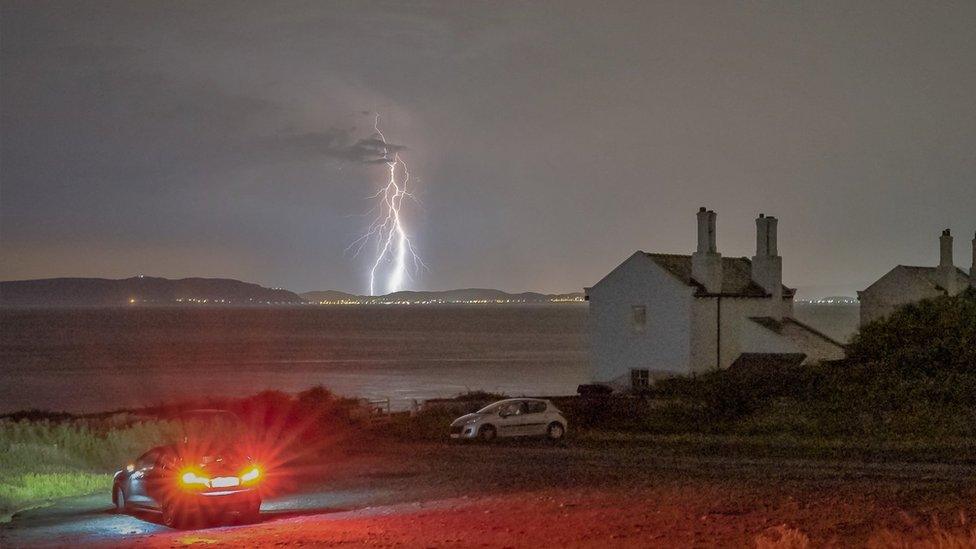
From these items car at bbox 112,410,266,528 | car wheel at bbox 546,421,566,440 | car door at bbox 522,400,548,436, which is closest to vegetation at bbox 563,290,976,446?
car wheel at bbox 546,421,566,440

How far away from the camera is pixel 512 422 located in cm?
3456

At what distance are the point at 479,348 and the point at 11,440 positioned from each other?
468ft

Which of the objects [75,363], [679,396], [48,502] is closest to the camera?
[48,502]

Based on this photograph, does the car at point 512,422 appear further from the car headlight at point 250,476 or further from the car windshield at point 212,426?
the car headlight at point 250,476

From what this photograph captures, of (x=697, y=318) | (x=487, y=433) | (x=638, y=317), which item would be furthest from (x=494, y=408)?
(x=638, y=317)

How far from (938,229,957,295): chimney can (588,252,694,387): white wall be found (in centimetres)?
1409

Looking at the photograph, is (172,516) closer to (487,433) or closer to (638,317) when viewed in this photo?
(487,433)

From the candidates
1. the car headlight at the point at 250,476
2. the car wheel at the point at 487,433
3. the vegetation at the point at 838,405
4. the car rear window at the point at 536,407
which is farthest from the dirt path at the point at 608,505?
the car rear window at the point at 536,407

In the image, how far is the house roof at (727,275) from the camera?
49938 millimetres

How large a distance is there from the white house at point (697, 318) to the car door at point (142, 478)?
1328 inches

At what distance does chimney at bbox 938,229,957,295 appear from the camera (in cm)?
5362

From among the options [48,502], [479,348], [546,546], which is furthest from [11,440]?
[479,348]

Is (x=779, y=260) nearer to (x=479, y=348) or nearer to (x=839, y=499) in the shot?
(x=839, y=499)

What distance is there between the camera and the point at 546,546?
13398mm
